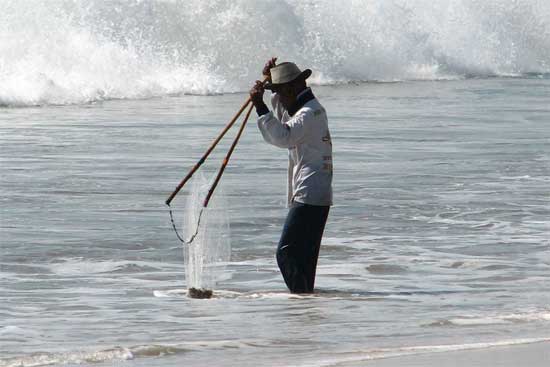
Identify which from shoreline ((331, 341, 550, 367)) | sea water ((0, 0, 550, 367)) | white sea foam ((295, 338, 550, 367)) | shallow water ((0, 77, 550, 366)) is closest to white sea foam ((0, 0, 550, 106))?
sea water ((0, 0, 550, 367))

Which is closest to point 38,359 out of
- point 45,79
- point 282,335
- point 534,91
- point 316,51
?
point 282,335

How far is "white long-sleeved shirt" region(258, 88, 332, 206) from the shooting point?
8.58 m

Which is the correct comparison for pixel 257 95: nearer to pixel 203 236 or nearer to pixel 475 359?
pixel 203 236

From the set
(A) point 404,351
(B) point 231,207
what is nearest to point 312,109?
(A) point 404,351

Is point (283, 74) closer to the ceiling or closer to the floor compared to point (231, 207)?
closer to the ceiling

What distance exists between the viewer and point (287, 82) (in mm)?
8664

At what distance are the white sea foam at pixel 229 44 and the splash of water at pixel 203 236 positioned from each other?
49.8 feet

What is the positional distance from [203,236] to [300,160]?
784 mm

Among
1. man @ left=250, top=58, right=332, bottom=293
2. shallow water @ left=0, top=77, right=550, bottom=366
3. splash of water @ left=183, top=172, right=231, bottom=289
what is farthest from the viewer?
splash of water @ left=183, top=172, right=231, bottom=289

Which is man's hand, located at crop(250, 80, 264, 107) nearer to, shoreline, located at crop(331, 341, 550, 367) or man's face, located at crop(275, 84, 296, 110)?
man's face, located at crop(275, 84, 296, 110)

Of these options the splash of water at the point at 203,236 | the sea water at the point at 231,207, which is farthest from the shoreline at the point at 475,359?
the splash of water at the point at 203,236

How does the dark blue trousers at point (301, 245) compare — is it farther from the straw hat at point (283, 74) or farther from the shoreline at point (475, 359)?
the shoreline at point (475, 359)

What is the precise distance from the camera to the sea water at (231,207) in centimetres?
764

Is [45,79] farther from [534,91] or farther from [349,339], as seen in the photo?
[349,339]
